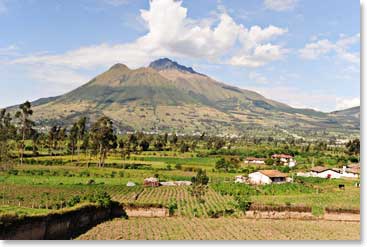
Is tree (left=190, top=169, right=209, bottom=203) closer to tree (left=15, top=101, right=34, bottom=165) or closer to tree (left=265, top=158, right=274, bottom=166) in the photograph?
tree (left=15, top=101, right=34, bottom=165)

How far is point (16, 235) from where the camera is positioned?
8.88 metres

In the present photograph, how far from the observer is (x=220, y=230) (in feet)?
41.3

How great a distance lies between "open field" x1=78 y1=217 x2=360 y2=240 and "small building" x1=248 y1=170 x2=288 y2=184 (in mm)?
20002

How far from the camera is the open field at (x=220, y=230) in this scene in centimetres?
1079

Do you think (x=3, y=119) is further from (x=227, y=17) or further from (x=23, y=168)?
(x=227, y=17)

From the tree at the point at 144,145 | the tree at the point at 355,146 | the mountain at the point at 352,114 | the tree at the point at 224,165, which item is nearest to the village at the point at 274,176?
the tree at the point at 355,146

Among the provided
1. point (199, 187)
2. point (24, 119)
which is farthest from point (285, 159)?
point (24, 119)

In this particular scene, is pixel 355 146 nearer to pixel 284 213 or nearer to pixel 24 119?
pixel 284 213

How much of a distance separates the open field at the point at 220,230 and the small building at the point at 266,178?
65.6ft

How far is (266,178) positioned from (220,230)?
23151mm

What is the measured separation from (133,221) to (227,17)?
7.51 m

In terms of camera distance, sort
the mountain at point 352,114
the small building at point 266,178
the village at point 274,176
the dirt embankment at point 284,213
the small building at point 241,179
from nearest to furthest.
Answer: the mountain at point 352,114 < the dirt embankment at point 284,213 < the village at point 274,176 < the small building at point 266,178 < the small building at point 241,179

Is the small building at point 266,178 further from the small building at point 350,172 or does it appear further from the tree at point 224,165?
the tree at point 224,165

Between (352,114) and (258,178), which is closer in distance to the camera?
(258,178)
